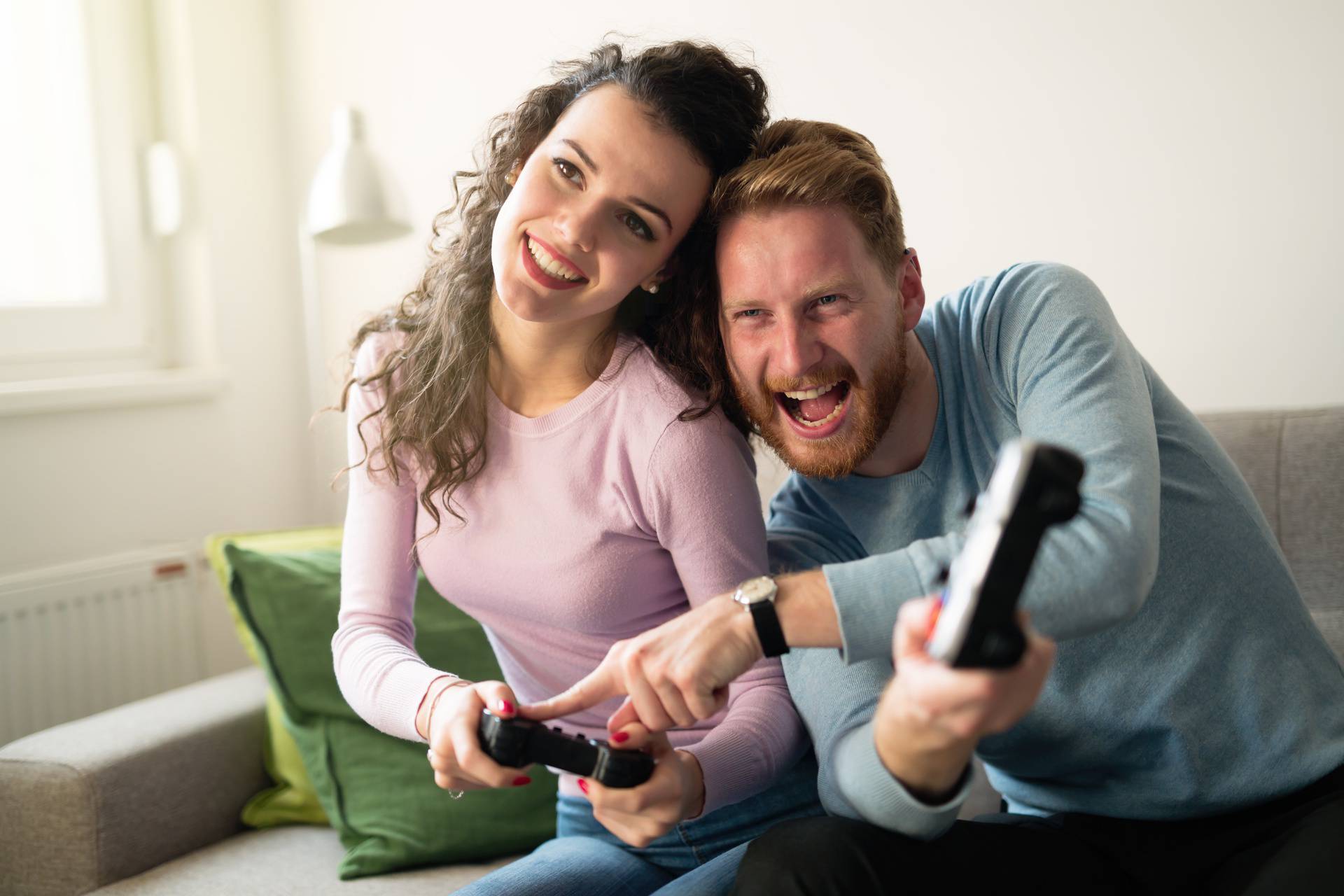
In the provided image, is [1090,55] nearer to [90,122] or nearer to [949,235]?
[949,235]

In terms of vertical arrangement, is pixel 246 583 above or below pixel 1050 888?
above

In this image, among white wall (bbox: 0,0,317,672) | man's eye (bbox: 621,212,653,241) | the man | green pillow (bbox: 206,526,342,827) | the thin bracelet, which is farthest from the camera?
white wall (bbox: 0,0,317,672)

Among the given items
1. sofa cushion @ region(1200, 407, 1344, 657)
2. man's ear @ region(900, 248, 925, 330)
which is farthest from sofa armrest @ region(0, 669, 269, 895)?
sofa cushion @ region(1200, 407, 1344, 657)

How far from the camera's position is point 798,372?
1142 mm

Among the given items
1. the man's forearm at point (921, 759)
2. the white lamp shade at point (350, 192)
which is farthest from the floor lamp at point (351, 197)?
the man's forearm at point (921, 759)

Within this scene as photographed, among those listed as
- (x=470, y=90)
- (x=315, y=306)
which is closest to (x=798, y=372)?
(x=470, y=90)

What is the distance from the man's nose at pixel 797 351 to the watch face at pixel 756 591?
0.29 meters

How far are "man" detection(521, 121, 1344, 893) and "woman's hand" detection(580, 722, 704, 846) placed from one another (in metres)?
0.03

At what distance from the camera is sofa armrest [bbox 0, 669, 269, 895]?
4.97 ft

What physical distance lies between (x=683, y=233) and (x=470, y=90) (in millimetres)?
1400

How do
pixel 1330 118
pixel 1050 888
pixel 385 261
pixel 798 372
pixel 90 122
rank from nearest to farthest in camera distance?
1. pixel 1050 888
2. pixel 798 372
3. pixel 1330 118
4. pixel 90 122
5. pixel 385 261

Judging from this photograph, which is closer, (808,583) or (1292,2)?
(808,583)

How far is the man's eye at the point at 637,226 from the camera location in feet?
3.93

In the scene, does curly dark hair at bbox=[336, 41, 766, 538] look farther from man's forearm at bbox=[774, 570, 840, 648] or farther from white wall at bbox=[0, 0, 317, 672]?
white wall at bbox=[0, 0, 317, 672]
